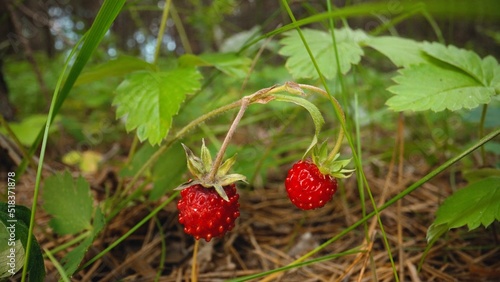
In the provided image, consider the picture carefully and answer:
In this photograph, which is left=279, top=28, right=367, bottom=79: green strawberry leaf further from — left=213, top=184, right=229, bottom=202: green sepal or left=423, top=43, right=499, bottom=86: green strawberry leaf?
left=213, top=184, right=229, bottom=202: green sepal

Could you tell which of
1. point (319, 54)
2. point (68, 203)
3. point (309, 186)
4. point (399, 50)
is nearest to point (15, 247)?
point (68, 203)

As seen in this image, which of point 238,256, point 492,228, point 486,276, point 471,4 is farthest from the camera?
point 238,256

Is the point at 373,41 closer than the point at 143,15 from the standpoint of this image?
Yes

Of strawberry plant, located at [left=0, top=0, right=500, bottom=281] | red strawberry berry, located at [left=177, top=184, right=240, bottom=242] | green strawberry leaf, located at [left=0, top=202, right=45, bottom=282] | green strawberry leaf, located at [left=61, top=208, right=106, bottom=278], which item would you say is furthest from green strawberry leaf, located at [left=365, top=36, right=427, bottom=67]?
green strawberry leaf, located at [left=0, top=202, right=45, bottom=282]

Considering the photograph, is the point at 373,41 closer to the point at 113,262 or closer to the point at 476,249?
the point at 476,249

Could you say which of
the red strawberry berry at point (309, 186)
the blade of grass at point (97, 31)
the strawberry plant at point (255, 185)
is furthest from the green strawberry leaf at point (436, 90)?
the blade of grass at point (97, 31)

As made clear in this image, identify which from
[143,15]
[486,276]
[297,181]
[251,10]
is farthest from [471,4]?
[143,15]
